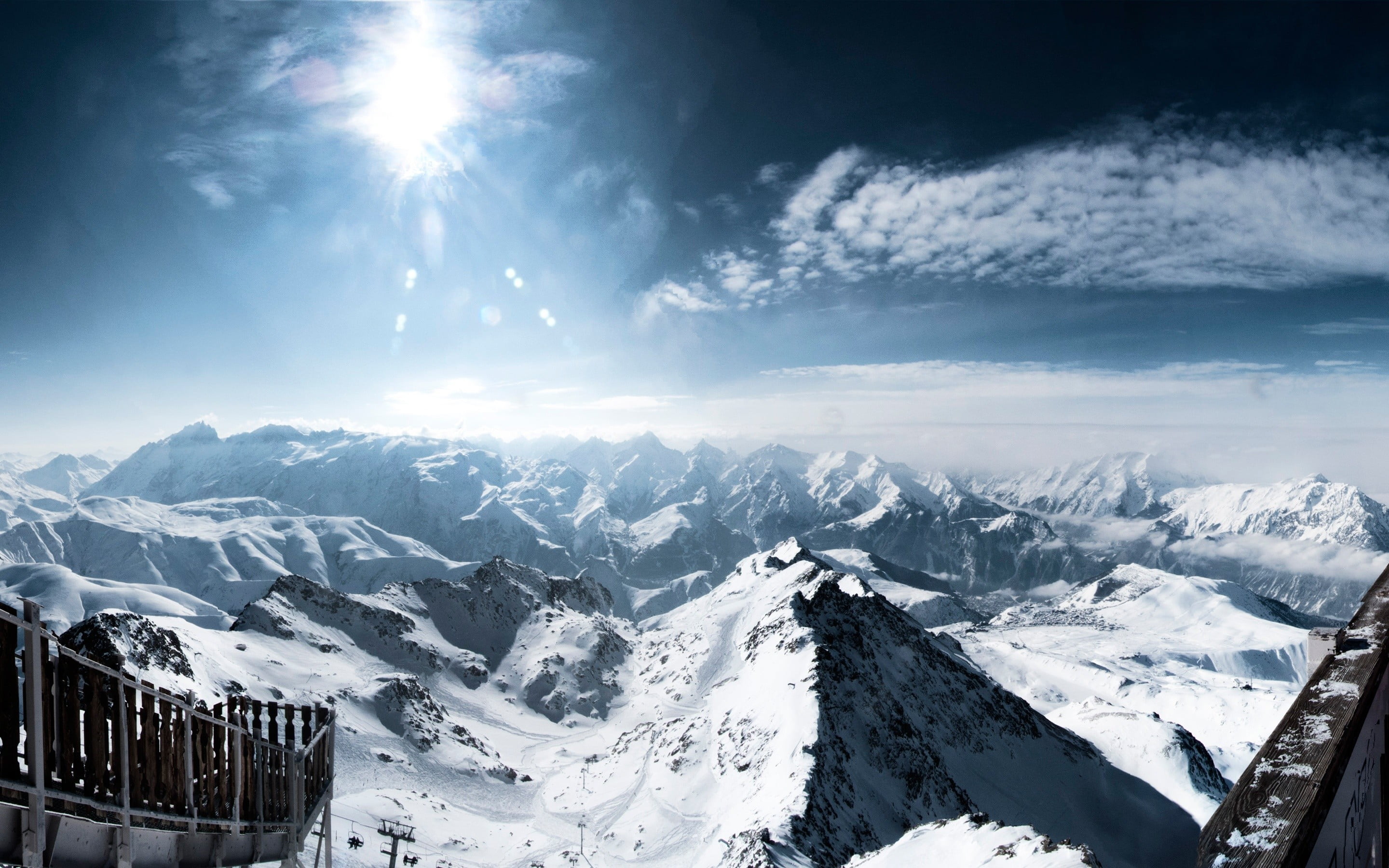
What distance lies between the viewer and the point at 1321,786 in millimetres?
3014

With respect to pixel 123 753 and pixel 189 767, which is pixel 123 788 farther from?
pixel 189 767

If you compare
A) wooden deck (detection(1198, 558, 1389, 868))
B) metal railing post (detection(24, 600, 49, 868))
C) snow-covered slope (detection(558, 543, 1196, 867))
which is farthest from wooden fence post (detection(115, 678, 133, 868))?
snow-covered slope (detection(558, 543, 1196, 867))

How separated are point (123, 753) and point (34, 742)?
5.01ft

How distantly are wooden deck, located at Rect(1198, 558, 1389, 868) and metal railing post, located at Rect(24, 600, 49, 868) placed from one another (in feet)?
27.3

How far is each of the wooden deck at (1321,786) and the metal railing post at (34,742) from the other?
8320mm

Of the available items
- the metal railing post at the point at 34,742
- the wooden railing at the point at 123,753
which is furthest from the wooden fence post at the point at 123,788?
the metal railing post at the point at 34,742

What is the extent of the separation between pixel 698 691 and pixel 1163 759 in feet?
259

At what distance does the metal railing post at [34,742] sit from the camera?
5.73 m

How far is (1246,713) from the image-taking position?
15462cm

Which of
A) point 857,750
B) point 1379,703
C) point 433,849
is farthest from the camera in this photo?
point 857,750

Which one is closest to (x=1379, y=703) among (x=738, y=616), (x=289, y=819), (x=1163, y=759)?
(x=289, y=819)

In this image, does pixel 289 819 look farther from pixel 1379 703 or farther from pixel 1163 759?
pixel 1163 759

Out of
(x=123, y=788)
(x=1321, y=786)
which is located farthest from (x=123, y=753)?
(x=1321, y=786)

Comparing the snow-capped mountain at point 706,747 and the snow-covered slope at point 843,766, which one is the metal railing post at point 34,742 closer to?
the snow-capped mountain at point 706,747
